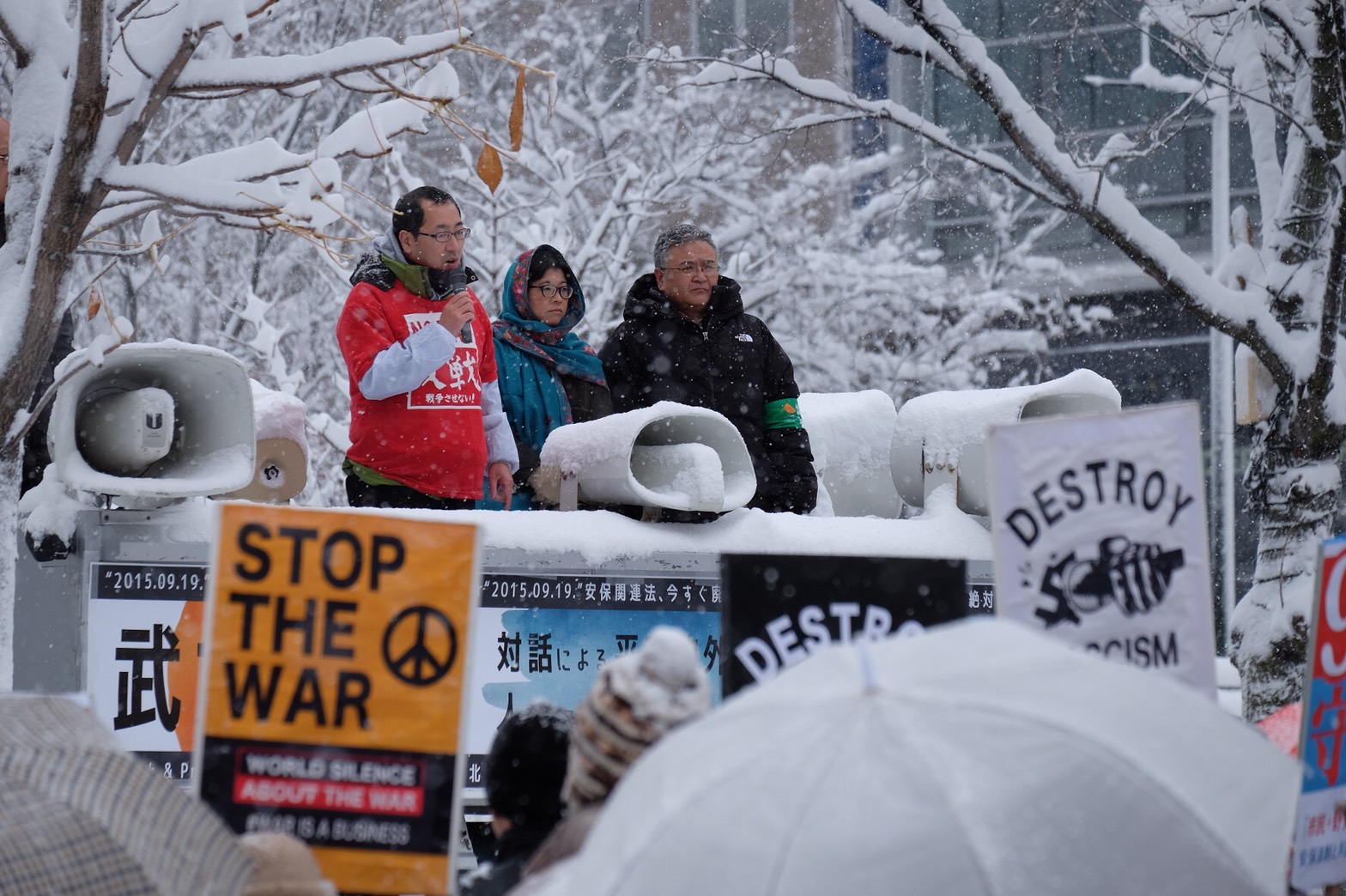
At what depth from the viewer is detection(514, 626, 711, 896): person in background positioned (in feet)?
9.87

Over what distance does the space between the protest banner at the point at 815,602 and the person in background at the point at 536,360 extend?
2.44 meters

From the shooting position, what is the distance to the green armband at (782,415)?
6625 mm

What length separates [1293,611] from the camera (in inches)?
260

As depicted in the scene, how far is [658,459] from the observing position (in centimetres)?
616

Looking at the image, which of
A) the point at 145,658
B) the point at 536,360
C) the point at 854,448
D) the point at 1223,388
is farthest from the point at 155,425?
the point at 1223,388

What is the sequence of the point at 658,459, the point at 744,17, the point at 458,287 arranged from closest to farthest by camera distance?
the point at 458,287 < the point at 658,459 < the point at 744,17

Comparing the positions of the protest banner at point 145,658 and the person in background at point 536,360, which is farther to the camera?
Answer: the person in background at point 536,360

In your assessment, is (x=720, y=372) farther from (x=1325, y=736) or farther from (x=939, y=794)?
(x=939, y=794)

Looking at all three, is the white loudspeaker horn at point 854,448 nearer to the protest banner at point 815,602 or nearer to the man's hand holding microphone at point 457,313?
the man's hand holding microphone at point 457,313

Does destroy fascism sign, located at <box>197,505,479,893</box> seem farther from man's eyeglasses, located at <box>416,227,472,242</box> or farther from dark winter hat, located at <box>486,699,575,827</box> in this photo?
man's eyeglasses, located at <box>416,227,472,242</box>

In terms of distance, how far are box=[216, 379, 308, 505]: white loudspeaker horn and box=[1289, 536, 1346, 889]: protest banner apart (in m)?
3.88

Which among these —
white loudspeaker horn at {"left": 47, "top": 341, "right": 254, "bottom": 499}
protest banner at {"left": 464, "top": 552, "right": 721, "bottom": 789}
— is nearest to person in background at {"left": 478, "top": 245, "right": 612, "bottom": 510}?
protest banner at {"left": 464, "top": 552, "right": 721, "bottom": 789}

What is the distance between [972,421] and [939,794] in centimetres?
455

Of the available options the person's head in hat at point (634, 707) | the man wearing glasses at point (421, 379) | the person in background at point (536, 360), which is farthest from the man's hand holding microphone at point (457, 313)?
the person's head in hat at point (634, 707)
